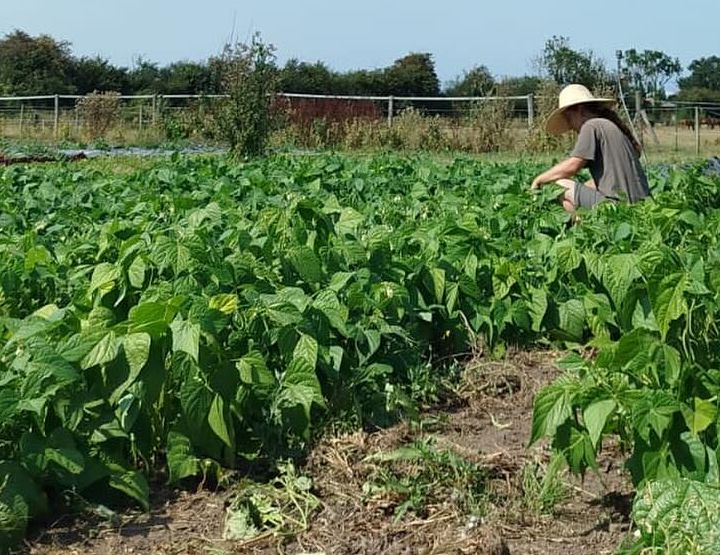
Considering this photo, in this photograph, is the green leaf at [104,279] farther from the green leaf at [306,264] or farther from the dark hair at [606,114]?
the dark hair at [606,114]

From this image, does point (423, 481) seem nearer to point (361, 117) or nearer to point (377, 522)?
point (377, 522)

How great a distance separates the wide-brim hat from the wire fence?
13565 mm

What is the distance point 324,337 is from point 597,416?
1.26 metres

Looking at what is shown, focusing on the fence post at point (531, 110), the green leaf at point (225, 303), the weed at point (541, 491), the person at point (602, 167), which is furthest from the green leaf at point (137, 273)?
the fence post at point (531, 110)

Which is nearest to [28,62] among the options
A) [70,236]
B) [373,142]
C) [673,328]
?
[373,142]

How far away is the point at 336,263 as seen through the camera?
172 inches

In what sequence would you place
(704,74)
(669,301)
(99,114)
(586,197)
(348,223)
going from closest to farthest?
(669,301) → (348,223) → (586,197) → (99,114) → (704,74)

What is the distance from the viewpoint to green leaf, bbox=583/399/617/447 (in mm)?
2648

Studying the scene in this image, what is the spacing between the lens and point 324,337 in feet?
12.2

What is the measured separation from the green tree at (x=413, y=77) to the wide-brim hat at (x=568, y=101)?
4758 centimetres

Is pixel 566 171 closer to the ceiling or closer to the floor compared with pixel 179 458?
closer to the ceiling

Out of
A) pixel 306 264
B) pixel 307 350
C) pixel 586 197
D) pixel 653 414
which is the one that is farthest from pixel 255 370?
pixel 586 197

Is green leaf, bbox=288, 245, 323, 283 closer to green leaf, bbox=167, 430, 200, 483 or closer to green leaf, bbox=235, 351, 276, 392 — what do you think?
green leaf, bbox=235, 351, 276, 392

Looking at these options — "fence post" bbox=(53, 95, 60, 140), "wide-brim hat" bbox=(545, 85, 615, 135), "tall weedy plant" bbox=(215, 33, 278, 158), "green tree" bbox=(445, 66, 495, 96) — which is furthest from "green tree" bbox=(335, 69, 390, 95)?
"wide-brim hat" bbox=(545, 85, 615, 135)
